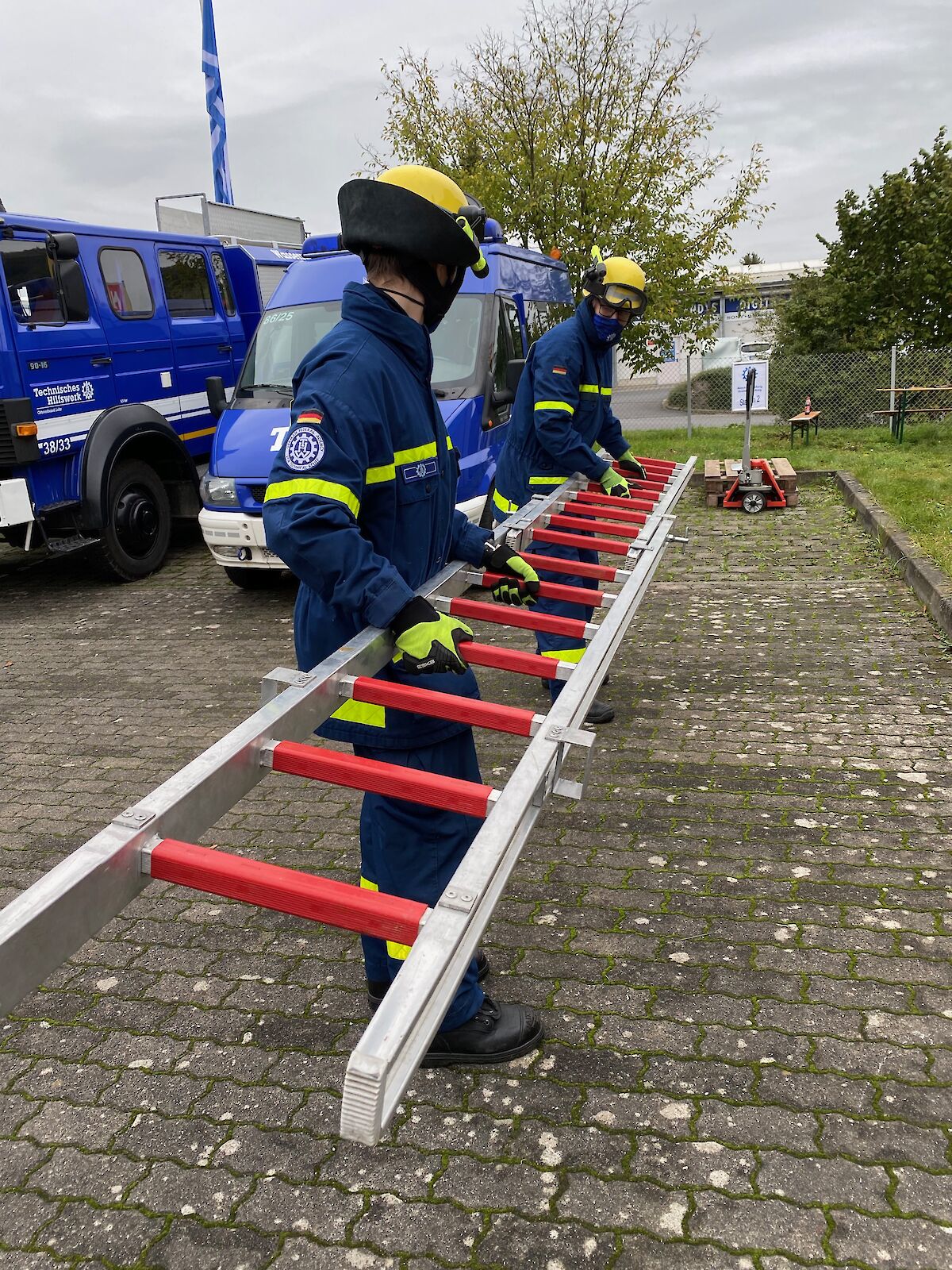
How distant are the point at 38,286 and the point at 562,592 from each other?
236 inches

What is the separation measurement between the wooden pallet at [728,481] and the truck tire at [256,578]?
16.9ft

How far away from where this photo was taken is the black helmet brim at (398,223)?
222 centimetres

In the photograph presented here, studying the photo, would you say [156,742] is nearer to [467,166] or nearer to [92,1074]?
[92,1074]

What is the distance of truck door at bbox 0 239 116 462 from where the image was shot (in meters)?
7.03

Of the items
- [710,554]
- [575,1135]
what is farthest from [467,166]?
[575,1135]

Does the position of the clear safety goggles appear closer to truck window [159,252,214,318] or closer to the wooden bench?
truck window [159,252,214,318]

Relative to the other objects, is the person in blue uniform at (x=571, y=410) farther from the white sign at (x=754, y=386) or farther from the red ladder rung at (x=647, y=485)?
the white sign at (x=754, y=386)

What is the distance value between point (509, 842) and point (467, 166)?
15.0 meters

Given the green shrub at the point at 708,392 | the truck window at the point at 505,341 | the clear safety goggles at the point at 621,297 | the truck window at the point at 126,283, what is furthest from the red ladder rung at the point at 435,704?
the green shrub at the point at 708,392

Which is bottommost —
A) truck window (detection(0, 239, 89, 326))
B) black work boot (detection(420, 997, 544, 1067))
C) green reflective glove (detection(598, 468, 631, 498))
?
black work boot (detection(420, 997, 544, 1067))

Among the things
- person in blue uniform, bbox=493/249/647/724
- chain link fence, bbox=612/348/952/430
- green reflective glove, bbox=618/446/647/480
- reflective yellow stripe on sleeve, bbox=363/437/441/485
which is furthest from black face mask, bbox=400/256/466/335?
chain link fence, bbox=612/348/952/430

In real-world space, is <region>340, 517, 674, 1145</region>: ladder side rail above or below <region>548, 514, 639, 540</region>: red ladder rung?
below

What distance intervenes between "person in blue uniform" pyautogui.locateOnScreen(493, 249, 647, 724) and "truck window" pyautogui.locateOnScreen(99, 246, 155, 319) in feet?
15.5

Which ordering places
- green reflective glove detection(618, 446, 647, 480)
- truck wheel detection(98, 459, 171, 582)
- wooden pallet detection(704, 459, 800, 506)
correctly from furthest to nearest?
wooden pallet detection(704, 459, 800, 506) < truck wheel detection(98, 459, 171, 582) < green reflective glove detection(618, 446, 647, 480)
